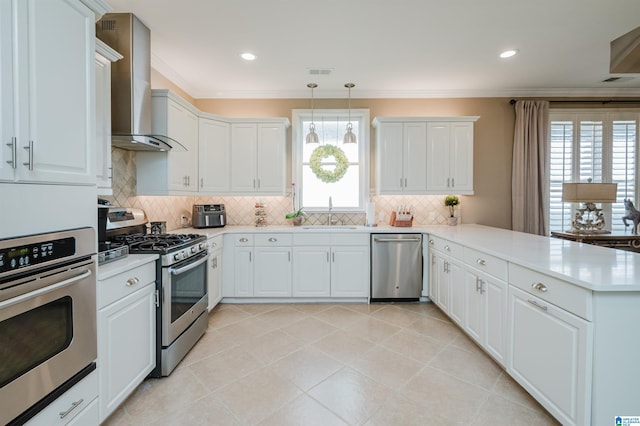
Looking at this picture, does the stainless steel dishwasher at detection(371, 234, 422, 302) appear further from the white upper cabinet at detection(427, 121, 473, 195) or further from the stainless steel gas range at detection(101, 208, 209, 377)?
the stainless steel gas range at detection(101, 208, 209, 377)

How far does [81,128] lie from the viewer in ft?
4.78

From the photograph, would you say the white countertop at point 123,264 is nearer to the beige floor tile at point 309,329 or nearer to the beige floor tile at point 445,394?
the beige floor tile at point 309,329

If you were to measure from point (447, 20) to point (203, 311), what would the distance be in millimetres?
3444

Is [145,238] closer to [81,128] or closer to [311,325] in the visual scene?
[81,128]

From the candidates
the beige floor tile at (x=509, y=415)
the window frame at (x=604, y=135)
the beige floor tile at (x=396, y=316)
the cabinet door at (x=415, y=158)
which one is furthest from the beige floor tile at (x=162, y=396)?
the window frame at (x=604, y=135)

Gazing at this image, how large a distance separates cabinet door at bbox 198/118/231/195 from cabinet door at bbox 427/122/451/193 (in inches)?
106

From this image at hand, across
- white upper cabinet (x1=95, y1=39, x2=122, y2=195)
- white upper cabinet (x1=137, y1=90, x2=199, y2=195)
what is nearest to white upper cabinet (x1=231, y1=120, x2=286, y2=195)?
white upper cabinet (x1=137, y1=90, x2=199, y2=195)

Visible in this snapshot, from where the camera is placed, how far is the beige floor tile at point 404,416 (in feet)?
5.77

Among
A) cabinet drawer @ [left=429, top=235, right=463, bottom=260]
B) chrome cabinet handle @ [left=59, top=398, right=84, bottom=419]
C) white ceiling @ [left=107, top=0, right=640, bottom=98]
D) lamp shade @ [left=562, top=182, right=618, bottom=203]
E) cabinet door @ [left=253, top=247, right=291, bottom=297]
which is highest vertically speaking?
white ceiling @ [left=107, top=0, right=640, bottom=98]

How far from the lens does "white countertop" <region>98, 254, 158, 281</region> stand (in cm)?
166

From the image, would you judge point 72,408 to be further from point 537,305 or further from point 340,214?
point 340,214

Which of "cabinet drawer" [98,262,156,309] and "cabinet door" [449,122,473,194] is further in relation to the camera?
"cabinet door" [449,122,473,194]

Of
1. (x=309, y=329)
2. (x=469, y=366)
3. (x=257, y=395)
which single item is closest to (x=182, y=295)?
(x=257, y=395)

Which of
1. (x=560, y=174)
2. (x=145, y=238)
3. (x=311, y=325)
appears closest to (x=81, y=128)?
(x=145, y=238)
